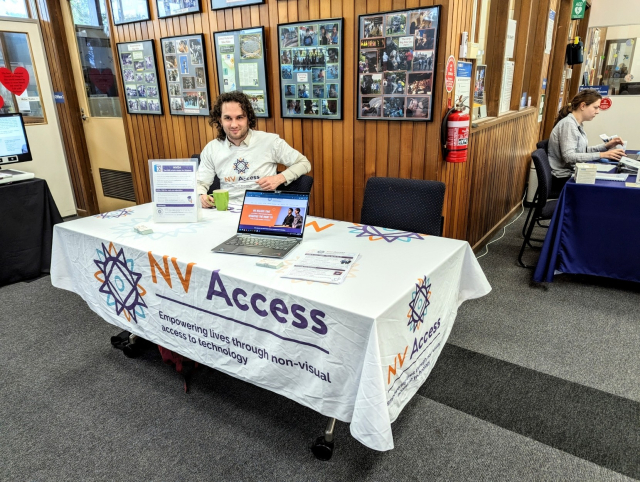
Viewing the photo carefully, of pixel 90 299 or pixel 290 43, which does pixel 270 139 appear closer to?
pixel 290 43

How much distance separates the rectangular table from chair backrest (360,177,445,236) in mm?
315

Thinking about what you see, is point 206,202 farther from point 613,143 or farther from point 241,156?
point 613,143

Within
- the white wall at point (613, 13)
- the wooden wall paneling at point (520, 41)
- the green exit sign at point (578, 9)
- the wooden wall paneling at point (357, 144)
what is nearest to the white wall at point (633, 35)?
the white wall at point (613, 13)

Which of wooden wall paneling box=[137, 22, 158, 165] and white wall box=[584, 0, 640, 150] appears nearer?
wooden wall paneling box=[137, 22, 158, 165]

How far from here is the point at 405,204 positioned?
2.29 m

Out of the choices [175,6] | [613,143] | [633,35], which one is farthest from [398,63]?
[633,35]

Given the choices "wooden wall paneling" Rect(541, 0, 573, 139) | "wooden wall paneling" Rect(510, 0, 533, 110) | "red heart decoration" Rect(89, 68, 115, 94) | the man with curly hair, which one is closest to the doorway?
"red heart decoration" Rect(89, 68, 115, 94)

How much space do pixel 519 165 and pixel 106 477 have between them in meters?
4.73

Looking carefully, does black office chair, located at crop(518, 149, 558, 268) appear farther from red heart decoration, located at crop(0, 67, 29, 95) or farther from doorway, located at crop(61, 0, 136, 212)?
red heart decoration, located at crop(0, 67, 29, 95)

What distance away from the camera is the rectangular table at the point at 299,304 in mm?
1350

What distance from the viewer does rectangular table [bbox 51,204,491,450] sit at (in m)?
1.35

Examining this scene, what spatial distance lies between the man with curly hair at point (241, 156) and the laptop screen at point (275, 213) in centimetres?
65

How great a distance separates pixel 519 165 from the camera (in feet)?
15.7

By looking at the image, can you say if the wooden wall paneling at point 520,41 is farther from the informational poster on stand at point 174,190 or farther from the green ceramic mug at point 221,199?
the informational poster on stand at point 174,190
